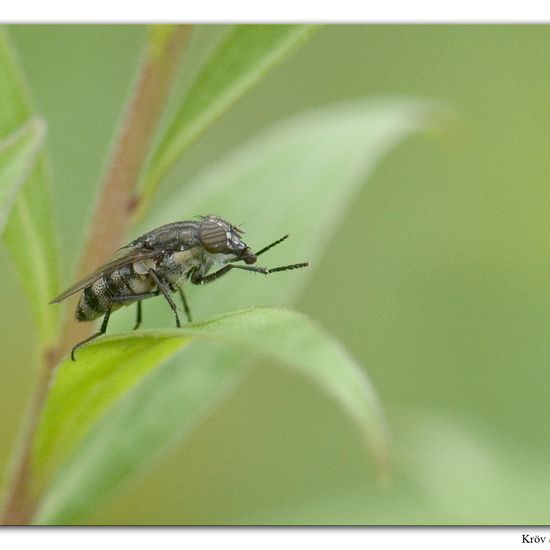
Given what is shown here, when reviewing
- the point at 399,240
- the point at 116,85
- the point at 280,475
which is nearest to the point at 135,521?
the point at 280,475

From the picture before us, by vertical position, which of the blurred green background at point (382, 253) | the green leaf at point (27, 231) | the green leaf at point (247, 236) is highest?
the green leaf at point (27, 231)

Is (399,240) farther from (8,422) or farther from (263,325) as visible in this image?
(263,325)

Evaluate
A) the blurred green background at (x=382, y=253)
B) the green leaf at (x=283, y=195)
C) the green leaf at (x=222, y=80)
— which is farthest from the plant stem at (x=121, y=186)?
the blurred green background at (x=382, y=253)

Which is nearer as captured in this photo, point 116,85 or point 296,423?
point 296,423

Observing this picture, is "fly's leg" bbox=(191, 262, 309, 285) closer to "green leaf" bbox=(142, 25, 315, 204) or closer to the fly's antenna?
the fly's antenna
